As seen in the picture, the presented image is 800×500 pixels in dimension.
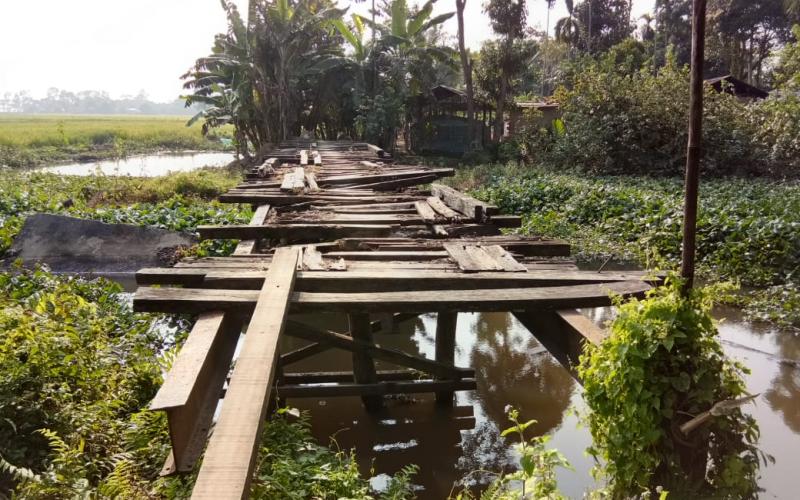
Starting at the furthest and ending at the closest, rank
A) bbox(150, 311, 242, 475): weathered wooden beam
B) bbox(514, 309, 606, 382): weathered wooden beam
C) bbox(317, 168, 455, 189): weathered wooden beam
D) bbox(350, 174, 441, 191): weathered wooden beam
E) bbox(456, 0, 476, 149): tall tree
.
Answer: bbox(456, 0, 476, 149): tall tree → bbox(317, 168, 455, 189): weathered wooden beam → bbox(350, 174, 441, 191): weathered wooden beam → bbox(514, 309, 606, 382): weathered wooden beam → bbox(150, 311, 242, 475): weathered wooden beam

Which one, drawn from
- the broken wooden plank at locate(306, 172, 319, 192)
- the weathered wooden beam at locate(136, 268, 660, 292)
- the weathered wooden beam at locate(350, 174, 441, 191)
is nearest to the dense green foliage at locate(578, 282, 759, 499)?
the weathered wooden beam at locate(136, 268, 660, 292)

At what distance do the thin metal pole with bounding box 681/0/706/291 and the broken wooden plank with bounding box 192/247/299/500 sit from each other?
1.56m

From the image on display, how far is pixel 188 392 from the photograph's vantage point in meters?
1.95

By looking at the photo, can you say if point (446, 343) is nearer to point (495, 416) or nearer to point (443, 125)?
point (495, 416)

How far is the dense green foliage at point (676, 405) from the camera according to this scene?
1.93 meters

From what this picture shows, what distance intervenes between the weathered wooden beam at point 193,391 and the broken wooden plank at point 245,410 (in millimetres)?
137

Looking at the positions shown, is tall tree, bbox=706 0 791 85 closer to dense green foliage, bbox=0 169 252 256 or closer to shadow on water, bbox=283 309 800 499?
dense green foliage, bbox=0 169 252 256

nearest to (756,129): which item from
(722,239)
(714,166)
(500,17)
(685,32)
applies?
(714,166)

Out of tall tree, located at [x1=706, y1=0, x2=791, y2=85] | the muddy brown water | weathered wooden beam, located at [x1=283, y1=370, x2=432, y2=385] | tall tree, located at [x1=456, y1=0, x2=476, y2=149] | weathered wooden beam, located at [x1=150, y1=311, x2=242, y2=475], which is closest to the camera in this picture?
weathered wooden beam, located at [x1=150, y1=311, x2=242, y2=475]

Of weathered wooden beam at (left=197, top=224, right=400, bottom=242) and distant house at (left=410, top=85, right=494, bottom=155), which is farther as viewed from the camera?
distant house at (left=410, top=85, right=494, bottom=155)

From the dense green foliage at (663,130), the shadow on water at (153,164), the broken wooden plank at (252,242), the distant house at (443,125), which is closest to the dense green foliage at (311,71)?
the distant house at (443,125)

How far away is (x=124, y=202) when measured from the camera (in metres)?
13.3

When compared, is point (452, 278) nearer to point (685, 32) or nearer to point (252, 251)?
point (252, 251)

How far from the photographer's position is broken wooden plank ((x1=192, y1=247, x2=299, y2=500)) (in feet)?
5.35
